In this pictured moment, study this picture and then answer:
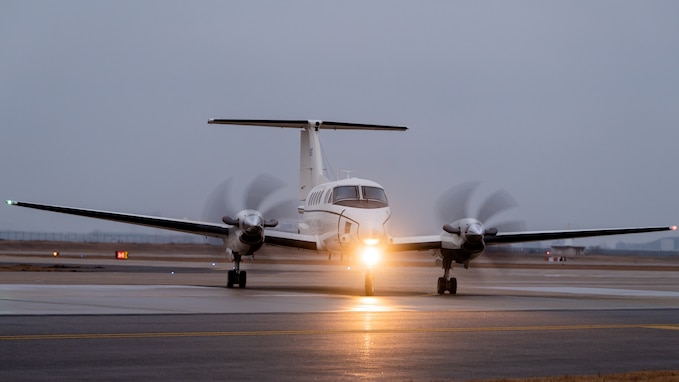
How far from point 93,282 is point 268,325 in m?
18.2

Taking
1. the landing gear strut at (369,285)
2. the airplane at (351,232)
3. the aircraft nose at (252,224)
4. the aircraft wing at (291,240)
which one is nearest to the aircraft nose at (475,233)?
the airplane at (351,232)

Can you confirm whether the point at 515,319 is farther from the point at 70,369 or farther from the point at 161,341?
the point at 70,369

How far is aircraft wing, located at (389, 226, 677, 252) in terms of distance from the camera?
31.8m

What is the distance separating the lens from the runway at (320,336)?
12.3 metres

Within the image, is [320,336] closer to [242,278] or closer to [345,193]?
[345,193]

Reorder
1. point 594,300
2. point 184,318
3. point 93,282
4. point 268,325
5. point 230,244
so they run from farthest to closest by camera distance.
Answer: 1. point 93,282
2. point 230,244
3. point 594,300
4. point 184,318
5. point 268,325

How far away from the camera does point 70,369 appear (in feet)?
38.8

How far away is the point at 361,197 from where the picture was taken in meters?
30.6

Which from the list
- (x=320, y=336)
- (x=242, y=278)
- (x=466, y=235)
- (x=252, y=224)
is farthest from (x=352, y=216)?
(x=320, y=336)

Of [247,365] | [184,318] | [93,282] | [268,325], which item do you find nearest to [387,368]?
[247,365]

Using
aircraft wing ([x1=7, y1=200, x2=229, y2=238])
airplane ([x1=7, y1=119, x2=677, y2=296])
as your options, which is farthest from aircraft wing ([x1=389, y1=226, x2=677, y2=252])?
aircraft wing ([x1=7, y1=200, x2=229, y2=238])

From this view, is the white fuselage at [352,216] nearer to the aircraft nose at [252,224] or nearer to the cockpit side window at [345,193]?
the cockpit side window at [345,193]

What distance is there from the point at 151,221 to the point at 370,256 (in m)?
7.13

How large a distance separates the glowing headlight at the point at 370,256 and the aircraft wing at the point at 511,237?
7.09 ft
